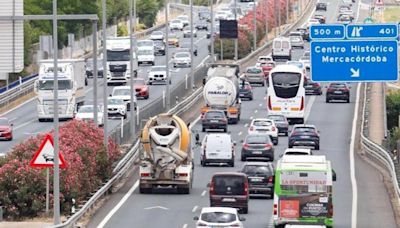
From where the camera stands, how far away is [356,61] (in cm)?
4306

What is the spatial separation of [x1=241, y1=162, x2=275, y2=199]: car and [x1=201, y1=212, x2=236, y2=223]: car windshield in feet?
40.8

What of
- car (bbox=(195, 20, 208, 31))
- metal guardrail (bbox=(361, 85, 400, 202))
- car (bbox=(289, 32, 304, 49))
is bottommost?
metal guardrail (bbox=(361, 85, 400, 202))

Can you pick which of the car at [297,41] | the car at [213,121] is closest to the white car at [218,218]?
the car at [213,121]

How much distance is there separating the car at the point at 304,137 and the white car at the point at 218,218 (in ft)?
98.4

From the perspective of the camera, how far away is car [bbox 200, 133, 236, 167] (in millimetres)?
62269

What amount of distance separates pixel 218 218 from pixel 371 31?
8.89 meters

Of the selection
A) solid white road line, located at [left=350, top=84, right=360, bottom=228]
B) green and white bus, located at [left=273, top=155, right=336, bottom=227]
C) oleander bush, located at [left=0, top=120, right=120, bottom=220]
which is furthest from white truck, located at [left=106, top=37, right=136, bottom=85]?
green and white bus, located at [left=273, top=155, right=336, bottom=227]

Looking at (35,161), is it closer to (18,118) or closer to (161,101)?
(161,101)

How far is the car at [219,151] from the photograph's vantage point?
6227cm

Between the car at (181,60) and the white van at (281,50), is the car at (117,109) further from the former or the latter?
the white van at (281,50)

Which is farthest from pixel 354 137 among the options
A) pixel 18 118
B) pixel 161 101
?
pixel 18 118

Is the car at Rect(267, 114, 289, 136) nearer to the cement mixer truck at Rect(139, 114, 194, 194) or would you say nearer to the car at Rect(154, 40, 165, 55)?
the cement mixer truck at Rect(139, 114, 194, 194)

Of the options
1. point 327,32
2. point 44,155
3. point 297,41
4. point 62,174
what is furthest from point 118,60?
point 44,155

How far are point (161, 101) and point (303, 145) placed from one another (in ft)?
52.4
